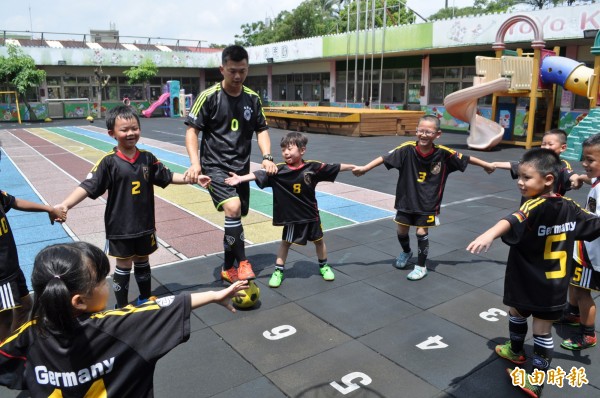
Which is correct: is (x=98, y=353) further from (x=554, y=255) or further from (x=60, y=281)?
(x=554, y=255)

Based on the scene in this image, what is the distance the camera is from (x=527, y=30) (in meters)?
17.7

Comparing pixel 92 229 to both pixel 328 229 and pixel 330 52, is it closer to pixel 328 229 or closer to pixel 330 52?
pixel 328 229

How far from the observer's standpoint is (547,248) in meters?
3.04

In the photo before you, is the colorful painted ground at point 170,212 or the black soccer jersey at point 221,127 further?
the colorful painted ground at point 170,212

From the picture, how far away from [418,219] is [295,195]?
1.35 metres

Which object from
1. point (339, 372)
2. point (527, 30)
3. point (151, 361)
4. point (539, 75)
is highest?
point (527, 30)

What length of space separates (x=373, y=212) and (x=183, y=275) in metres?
Result: 3.78

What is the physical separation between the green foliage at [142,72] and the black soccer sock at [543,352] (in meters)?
35.3

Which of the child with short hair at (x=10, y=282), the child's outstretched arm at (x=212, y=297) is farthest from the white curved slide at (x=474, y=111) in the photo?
the child's outstretched arm at (x=212, y=297)

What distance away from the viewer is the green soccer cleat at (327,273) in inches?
194

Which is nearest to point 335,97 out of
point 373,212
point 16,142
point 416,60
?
point 416,60

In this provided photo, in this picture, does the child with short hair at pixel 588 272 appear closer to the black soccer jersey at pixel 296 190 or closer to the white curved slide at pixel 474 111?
the black soccer jersey at pixel 296 190

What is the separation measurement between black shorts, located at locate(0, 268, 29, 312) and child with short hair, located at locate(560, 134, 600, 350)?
3.93 metres

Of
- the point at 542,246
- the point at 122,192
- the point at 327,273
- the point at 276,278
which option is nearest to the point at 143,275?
the point at 122,192
